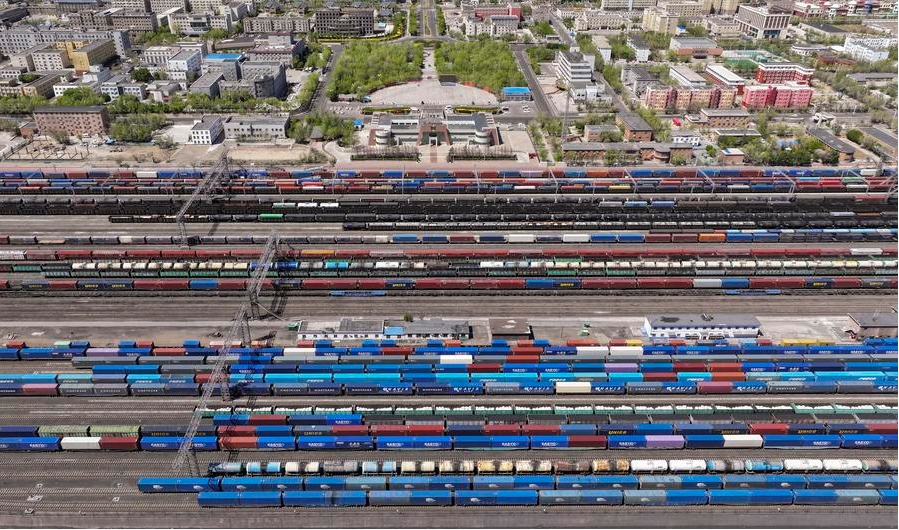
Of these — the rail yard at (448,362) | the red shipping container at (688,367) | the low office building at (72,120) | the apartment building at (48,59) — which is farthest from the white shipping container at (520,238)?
the apartment building at (48,59)

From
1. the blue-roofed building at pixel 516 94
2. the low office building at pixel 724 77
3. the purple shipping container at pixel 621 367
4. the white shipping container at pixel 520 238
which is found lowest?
the purple shipping container at pixel 621 367

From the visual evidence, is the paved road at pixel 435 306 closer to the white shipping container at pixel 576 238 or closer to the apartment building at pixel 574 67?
the white shipping container at pixel 576 238

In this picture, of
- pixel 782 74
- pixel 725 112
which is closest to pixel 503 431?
pixel 725 112

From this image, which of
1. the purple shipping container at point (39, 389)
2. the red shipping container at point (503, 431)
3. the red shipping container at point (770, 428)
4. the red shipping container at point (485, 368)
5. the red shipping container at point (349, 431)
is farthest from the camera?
the red shipping container at point (485, 368)

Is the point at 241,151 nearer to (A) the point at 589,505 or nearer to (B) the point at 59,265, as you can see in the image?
(B) the point at 59,265

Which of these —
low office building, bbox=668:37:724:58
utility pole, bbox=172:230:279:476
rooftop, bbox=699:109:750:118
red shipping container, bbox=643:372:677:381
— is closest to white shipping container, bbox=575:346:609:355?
red shipping container, bbox=643:372:677:381

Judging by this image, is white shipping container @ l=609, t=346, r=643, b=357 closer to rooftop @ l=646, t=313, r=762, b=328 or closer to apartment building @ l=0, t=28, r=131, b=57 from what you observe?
rooftop @ l=646, t=313, r=762, b=328
